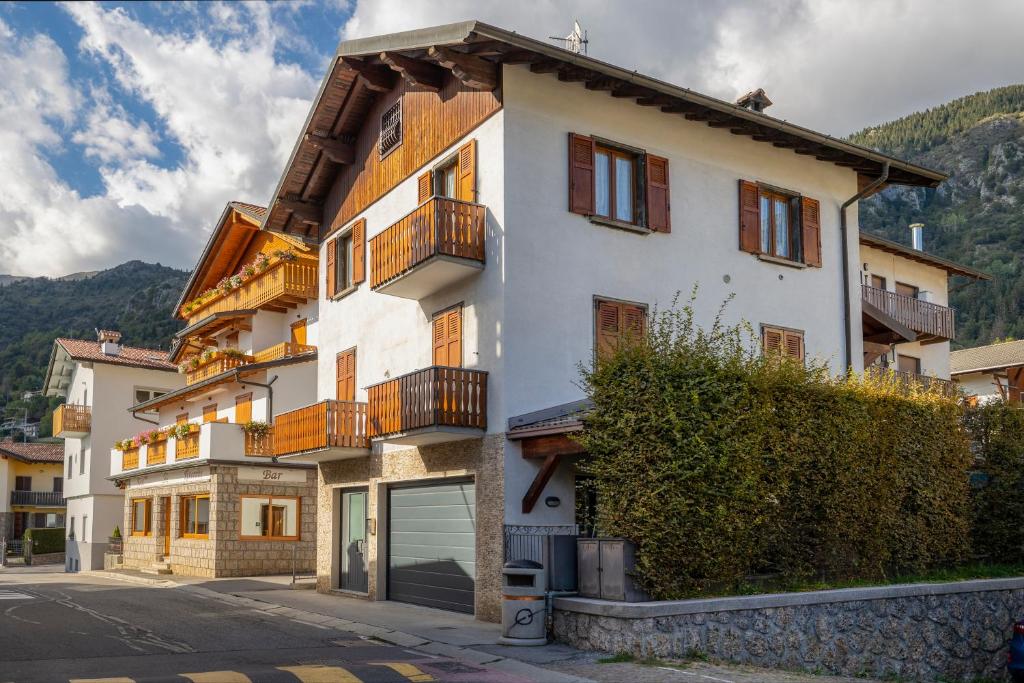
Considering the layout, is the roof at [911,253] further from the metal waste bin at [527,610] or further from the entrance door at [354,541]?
the metal waste bin at [527,610]

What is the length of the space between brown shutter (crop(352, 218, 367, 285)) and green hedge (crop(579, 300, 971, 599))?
8.05 metres

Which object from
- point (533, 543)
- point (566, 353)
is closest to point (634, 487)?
point (533, 543)

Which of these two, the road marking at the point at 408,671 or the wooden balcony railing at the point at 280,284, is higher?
the wooden balcony railing at the point at 280,284

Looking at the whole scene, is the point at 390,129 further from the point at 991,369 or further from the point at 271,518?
the point at 991,369

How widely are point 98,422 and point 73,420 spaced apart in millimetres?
1090

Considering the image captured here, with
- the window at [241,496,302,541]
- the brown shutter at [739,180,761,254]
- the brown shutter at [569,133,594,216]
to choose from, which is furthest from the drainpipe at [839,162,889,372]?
the window at [241,496,302,541]

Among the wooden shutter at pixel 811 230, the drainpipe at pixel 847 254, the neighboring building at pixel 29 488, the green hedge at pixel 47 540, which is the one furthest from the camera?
the neighboring building at pixel 29 488

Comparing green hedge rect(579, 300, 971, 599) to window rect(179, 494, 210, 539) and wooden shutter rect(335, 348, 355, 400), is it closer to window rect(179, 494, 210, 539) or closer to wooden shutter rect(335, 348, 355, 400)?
wooden shutter rect(335, 348, 355, 400)

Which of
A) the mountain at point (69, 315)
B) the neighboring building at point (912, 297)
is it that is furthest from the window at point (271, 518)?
the mountain at point (69, 315)

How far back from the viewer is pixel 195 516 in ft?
102

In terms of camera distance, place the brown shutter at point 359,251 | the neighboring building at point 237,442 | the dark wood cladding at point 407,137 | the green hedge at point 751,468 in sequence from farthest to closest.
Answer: the neighboring building at point 237,442 < the brown shutter at point 359,251 < the dark wood cladding at point 407,137 < the green hedge at point 751,468

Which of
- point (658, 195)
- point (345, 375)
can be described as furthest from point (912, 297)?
point (345, 375)

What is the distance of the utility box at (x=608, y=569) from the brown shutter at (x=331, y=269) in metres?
11.2

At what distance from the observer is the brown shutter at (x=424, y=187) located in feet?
64.3
